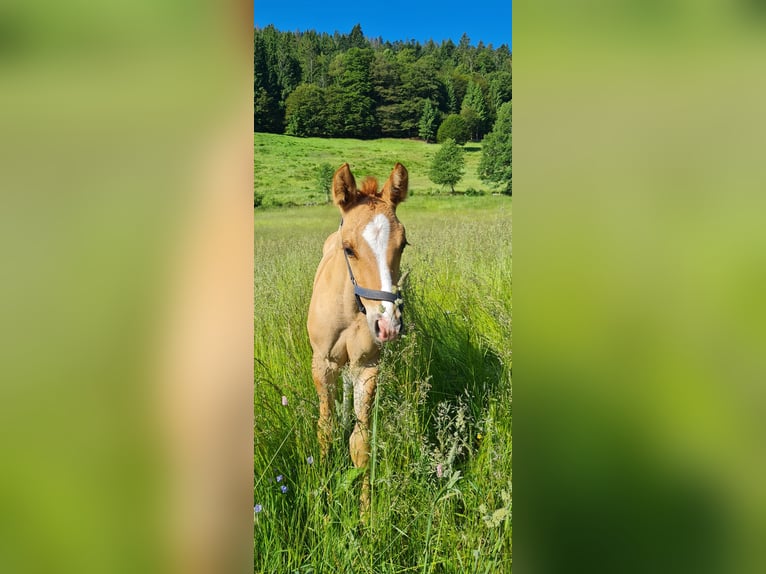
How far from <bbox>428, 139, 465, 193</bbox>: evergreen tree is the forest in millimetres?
35

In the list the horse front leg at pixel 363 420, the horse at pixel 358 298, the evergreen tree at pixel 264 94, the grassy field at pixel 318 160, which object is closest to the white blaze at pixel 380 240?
the horse at pixel 358 298

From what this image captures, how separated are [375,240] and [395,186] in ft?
0.52

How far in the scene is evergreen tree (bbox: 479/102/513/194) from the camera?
5.49 feet

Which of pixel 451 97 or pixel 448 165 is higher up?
pixel 451 97

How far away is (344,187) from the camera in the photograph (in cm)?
156

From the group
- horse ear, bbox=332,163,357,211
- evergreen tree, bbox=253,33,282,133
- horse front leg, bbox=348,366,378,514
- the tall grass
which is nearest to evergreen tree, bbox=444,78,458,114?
the tall grass

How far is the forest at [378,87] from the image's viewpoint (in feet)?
5.32
